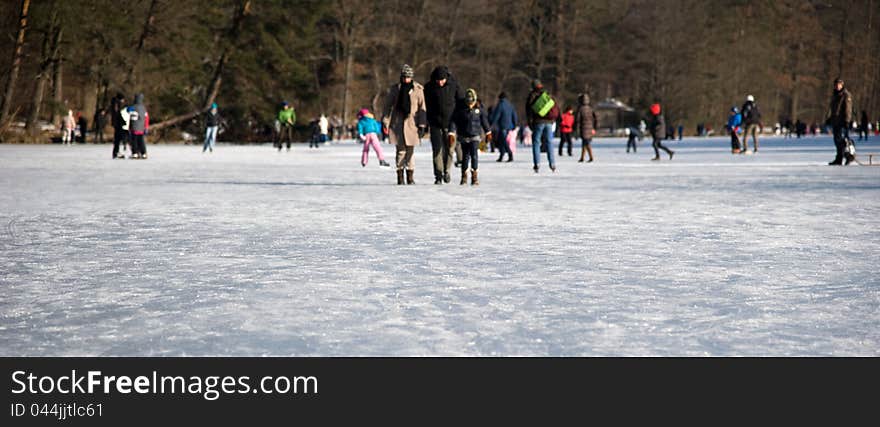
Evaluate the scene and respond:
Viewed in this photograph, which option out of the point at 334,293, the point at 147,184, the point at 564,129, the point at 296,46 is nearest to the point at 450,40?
the point at 296,46

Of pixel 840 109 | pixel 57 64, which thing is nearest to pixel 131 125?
pixel 840 109

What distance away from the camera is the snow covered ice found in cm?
567

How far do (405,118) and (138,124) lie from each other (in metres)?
14.6

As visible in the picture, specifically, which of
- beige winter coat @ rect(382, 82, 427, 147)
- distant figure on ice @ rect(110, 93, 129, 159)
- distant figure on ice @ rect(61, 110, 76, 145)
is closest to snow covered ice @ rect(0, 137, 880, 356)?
beige winter coat @ rect(382, 82, 427, 147)

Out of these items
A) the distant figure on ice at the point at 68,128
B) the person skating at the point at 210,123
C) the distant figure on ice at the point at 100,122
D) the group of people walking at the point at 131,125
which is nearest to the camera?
the group of people walking at the point at 131,125

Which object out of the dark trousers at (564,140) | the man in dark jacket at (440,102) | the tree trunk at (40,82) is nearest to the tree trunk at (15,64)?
the tree trunk at (40,82)

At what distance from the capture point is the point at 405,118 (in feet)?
59.4

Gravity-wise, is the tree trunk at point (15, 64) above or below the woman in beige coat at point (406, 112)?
above

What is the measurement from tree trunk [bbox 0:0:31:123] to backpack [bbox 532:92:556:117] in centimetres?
3153

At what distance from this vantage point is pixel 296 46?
58750mm

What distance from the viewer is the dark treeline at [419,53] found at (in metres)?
51.9

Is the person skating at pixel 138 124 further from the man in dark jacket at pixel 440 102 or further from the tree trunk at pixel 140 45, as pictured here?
the tree trunk at pixel 140 45

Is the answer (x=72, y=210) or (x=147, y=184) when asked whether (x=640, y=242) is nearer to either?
(x=72, y=210)

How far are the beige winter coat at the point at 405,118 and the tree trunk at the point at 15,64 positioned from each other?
33.5m
